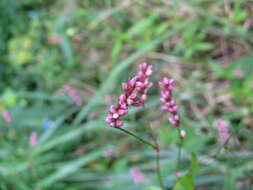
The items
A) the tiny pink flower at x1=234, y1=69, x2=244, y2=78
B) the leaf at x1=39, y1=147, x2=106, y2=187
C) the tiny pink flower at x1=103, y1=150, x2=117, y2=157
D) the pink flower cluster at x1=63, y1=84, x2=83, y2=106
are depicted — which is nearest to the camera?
the tiny pink flower at x1=234, y1=69, x2=244, y2=78

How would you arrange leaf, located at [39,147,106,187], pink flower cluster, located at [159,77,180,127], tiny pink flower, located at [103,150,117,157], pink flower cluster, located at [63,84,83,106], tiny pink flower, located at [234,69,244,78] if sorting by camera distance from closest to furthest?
pink flower cluster, located at [159,77,180,127], tiny pink flower, located at [234,69,244,78], leaf, located at [39,147,106,187], tiny pink flower, located at [103,150,117,157], pink flower cluster, located at [63,84,83,106]

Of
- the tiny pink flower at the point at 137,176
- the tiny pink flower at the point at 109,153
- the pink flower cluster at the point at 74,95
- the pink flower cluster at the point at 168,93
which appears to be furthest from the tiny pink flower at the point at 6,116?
the pink flower cluster at the point at 168,93

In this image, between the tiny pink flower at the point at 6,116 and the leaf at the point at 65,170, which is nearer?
the leaf at the point at 65,170

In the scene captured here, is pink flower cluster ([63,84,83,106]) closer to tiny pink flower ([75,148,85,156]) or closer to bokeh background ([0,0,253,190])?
bokeh background ([0,0,253,190])

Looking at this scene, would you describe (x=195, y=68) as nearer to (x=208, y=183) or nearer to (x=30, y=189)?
(x=208, y=183)

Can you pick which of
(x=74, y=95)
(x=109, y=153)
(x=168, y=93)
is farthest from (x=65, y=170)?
(x=168, y=93)

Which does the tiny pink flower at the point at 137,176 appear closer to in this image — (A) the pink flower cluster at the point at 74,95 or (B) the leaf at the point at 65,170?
(B) the leaf at the point at 65,170

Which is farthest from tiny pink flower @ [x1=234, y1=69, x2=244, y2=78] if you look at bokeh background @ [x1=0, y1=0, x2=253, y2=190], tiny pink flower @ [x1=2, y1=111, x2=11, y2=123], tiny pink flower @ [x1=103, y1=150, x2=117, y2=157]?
tiny pink flower @ [x1=2, y1=111, x2=11, y2=123]

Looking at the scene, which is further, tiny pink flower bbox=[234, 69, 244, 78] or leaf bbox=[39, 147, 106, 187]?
leaf bbox=[39, 147, 106, 187]

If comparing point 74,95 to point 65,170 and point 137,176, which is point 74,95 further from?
point 137,176
